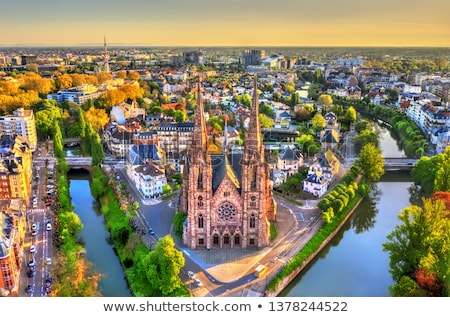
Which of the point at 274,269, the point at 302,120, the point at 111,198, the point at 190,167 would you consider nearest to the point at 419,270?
the point at 274,269

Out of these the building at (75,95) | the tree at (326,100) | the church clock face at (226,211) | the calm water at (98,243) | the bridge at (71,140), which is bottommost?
the calm water at (98,243)

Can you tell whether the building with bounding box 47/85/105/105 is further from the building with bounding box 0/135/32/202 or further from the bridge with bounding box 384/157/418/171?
the bridge with bounding box 384/157/418/171

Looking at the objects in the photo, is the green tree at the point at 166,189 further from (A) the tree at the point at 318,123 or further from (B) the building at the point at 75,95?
(B) the building at the point at 75,95

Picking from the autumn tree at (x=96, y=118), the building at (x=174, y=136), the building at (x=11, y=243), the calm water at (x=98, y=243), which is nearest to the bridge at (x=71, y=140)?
the autumn tree at (x=96, y=118)

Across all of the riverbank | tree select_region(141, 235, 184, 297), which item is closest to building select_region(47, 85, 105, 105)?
the riverbank
